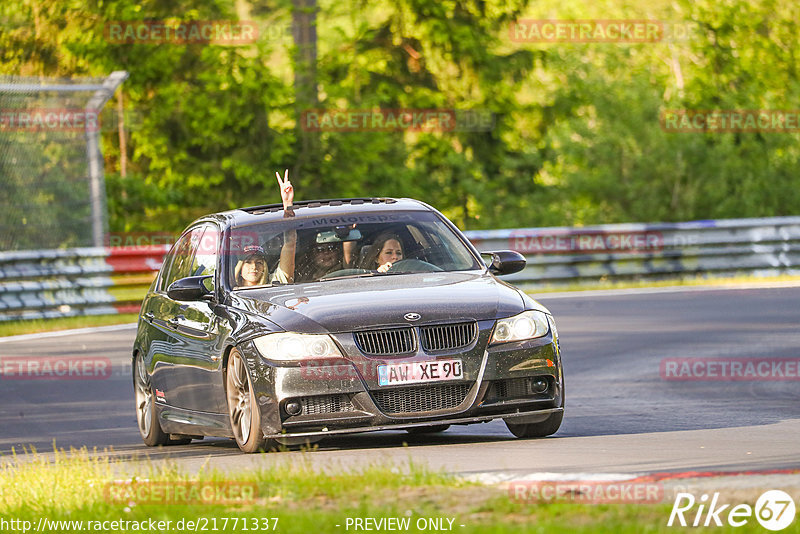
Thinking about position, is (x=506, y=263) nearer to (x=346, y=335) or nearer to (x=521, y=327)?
(x=521, y=327)

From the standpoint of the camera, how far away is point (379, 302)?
31.3ft

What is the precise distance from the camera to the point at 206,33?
3456 centimetres

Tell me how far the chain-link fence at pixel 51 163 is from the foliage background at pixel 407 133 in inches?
334

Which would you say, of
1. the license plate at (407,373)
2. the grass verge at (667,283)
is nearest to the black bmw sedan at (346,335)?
the license plate at (407,373)

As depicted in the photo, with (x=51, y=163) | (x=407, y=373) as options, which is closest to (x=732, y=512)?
(x=407, y=373)

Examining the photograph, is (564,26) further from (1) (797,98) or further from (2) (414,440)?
(2) (414,440)

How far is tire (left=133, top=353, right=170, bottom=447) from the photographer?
11.3 metres

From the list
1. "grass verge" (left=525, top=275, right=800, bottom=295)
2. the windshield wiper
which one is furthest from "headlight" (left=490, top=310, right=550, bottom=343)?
"grass verge" (left=525, top=275, right=800, bottom=295)

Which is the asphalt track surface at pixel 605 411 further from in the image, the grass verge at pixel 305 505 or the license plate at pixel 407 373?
the grass verge at pixel 305 505

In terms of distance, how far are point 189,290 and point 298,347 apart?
1435mm

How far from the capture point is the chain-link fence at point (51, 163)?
22.0 meters

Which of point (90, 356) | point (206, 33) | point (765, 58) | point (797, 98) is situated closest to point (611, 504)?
point (90, 356)

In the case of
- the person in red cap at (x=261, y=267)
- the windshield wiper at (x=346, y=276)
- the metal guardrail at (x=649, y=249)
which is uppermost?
the person in red cap at (x=261, y=267)

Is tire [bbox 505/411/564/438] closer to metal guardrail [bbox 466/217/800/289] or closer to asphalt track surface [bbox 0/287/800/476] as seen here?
asphalt track surface [bbox 0/287/800/476]
